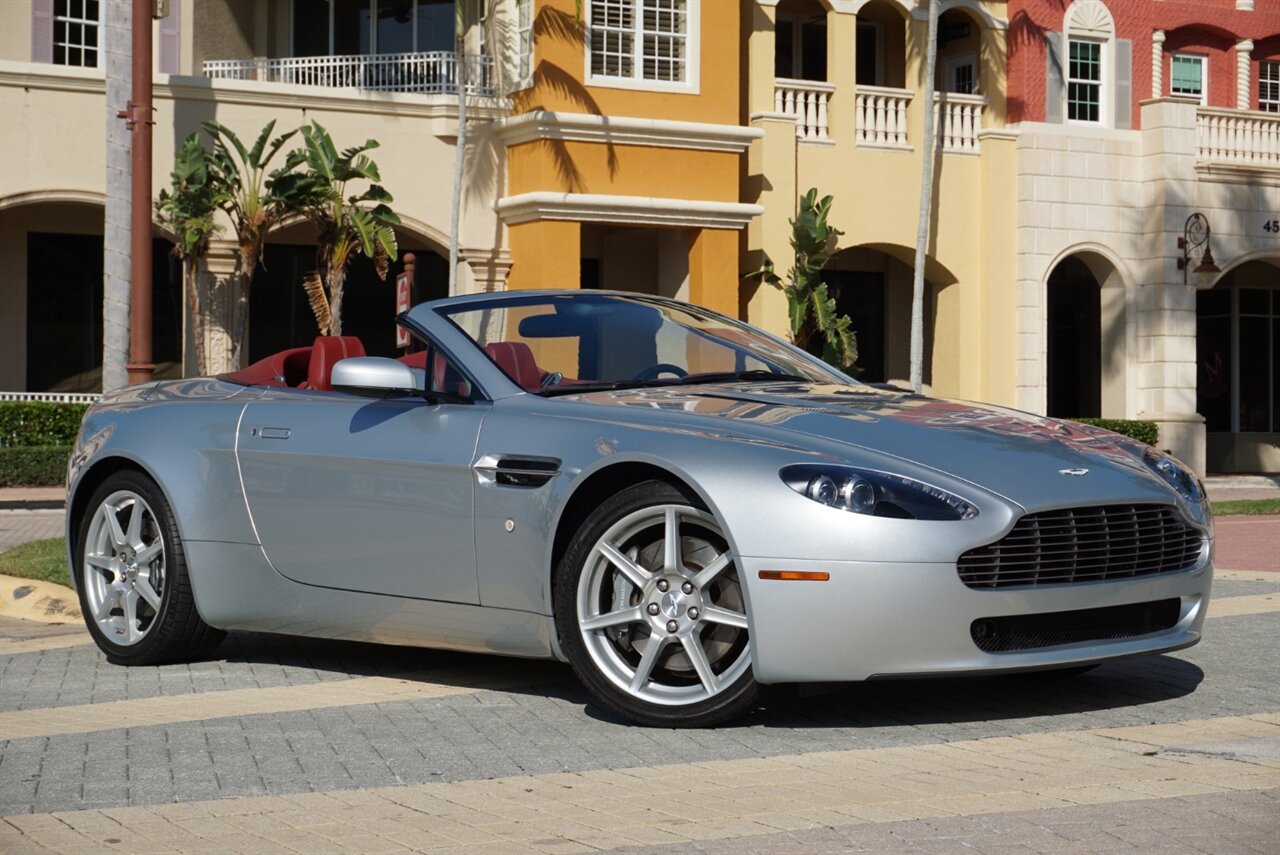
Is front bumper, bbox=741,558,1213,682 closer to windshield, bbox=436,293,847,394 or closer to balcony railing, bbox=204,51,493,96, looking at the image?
windshield, bbox=436,293,847,394

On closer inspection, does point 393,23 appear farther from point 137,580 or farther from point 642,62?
point 137,580

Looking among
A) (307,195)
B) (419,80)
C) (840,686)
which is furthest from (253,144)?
(840,686)

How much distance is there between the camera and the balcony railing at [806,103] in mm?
29688

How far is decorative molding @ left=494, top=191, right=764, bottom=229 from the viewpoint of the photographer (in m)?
27.2

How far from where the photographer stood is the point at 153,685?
7316 mm

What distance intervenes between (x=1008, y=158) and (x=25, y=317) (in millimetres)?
15539

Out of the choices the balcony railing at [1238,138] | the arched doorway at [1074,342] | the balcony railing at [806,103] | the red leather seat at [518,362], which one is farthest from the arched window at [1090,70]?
the red leather seat at [518,362]

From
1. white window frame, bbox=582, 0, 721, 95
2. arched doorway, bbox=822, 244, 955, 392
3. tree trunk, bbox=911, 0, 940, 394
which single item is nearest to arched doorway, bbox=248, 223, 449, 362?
white window frame, bbox=582, 0, 721, 95

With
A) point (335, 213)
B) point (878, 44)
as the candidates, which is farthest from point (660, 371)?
point (878, 44)

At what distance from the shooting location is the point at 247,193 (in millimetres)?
26672

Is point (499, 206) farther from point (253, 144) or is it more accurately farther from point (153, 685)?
point (153, 685)

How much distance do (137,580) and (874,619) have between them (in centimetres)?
338

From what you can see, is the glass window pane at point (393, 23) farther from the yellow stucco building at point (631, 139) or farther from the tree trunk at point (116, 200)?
the tree trunk at point (116, 200)

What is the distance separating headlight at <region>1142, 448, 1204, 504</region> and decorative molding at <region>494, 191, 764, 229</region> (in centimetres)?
2087
